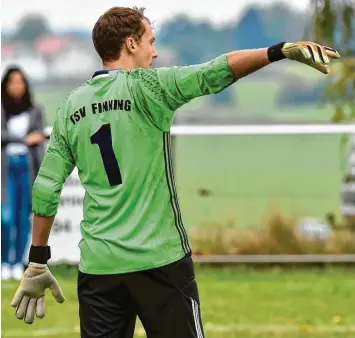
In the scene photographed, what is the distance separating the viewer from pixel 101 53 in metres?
5.29

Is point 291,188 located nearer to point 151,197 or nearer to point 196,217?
point 196,217

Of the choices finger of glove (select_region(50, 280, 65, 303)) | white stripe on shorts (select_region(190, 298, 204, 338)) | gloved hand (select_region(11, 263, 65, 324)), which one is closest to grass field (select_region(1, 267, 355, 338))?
finger of glove (select_region(50, 280, 65, 303))

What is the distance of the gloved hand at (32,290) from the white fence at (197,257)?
22.9ft

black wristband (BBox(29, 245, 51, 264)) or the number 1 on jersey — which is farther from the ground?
the number 1 on jersey

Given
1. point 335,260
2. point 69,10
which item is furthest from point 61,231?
point 69,10

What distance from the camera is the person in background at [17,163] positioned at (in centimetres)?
1266

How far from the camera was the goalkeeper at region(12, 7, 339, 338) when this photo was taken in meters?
5.16

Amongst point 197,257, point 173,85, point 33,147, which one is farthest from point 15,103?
point 173,85

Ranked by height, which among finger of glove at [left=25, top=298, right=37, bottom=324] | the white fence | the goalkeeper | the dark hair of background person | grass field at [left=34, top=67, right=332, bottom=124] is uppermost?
the goalkeeper

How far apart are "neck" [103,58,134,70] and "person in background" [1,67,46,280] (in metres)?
7.35

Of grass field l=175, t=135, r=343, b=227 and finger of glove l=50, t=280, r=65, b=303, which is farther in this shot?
grass field l=175, t=135, r=343, b=227

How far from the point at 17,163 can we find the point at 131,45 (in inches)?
301

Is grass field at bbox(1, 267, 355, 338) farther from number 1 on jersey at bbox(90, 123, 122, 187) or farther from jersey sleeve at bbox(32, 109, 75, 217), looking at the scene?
number 1 on jersey at bbox(90, 123, 122, 187)

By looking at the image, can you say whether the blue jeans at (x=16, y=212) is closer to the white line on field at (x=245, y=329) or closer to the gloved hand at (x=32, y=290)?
the white line on field at (x=245, y=329)
